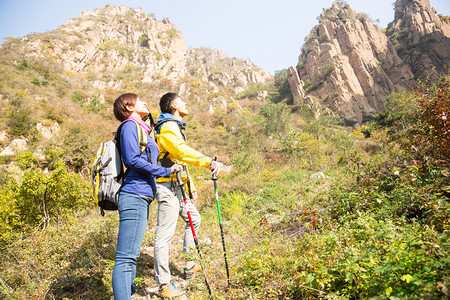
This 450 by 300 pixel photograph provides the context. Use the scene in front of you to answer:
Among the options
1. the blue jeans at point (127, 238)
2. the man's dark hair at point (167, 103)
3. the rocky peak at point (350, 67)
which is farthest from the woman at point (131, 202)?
the rocky peak at point (350, 67)

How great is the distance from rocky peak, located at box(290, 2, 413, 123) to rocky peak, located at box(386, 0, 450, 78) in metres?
2.31

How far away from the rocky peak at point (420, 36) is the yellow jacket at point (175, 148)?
45.8 meters

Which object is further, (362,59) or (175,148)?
(362,59)

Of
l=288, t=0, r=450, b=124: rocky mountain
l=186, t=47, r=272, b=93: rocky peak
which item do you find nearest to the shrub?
l=288, t=0, r=450, b=124: rocky mountain

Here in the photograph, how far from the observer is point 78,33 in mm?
40719

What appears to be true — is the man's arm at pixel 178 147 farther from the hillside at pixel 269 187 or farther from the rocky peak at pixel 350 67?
the rocky peak at pixel 350 67

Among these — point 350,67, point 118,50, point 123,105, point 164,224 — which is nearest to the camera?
point 123,105

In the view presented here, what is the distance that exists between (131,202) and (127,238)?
0.93 ft

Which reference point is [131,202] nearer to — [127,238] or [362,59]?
[127,238]

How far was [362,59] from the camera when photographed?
1430 inches

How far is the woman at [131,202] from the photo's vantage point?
1.65m

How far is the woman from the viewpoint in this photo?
1.65 meters

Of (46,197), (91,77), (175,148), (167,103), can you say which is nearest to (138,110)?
(167,103)

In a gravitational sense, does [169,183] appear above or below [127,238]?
above
